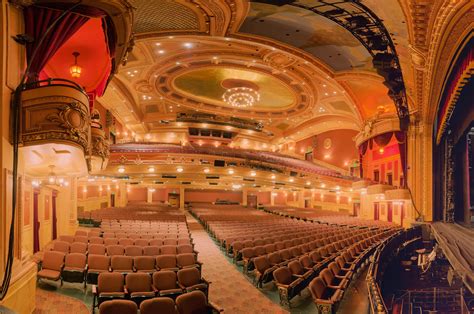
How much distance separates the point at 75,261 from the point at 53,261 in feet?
1.39

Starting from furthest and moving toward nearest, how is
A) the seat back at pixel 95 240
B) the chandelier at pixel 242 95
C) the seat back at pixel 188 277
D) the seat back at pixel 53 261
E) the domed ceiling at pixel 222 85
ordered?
the chandelier at pixel 242 95 → the domed ceiling at pixel 222 85 → the seat back at pixel 95 240 → the seat back at pixel 53 261 → the seat back at pixel 188 277

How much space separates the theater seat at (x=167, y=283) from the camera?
456 centimetres

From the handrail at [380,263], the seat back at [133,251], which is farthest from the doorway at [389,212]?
the seat back at [133,251]

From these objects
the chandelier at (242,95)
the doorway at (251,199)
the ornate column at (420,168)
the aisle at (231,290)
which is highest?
the chandelier at (242,95)

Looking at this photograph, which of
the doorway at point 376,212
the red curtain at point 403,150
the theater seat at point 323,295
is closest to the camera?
the theater seat at point 323,295

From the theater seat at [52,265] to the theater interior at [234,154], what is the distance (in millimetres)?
39

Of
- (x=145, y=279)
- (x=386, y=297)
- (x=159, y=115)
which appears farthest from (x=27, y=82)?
(x=159, y=115)

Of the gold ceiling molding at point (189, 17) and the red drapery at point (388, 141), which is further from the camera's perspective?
the red drapery at point (388, 141)

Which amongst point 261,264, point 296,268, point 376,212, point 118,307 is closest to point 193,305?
point 118,307

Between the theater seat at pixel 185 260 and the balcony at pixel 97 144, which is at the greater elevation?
the balcony at pixel 97 144

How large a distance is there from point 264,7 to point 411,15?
528 centimetres

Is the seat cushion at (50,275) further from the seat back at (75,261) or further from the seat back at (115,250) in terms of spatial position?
the seat back at (115,250)

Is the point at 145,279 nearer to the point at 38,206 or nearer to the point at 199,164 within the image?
the point at 38,206

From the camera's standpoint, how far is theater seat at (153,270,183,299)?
15.0ft
